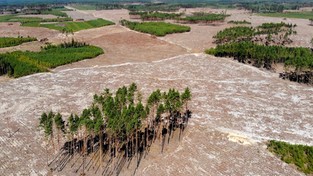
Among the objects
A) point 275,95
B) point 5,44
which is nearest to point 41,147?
point 275,95

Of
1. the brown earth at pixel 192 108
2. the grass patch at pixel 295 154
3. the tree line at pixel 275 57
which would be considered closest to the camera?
the grass patch at pixel 295 154

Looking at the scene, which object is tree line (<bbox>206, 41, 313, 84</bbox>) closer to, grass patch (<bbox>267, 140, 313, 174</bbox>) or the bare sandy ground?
the bare sandy ground

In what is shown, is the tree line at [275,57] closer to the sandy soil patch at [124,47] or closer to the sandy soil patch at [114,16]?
the sandy soil patch at [124,47]

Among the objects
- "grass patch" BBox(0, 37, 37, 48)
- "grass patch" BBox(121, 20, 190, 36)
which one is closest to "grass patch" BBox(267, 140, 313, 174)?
"grass patch" BBox(121, 20, 190, 36)

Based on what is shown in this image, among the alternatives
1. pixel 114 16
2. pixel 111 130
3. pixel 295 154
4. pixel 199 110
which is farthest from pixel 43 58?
pixel 114 16

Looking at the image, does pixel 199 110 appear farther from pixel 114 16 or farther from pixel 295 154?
pixel 114 16

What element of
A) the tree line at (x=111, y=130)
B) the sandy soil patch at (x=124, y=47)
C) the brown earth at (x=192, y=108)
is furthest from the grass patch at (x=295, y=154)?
the sandy soil patch at (x=124, y=47)

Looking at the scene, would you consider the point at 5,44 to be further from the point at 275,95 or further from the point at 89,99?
the point at 275,95

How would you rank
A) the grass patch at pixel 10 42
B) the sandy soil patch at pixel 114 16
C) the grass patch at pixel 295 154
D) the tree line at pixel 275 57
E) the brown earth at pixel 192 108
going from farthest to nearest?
the sandy soil patch at pixel 114 16, the grass patch at pixel 10 42, the tree line at pixel 275 57, the brown earth at pixel 192 108, the grass patch at pixel 295 154
